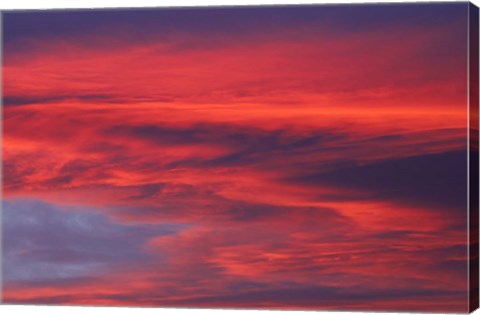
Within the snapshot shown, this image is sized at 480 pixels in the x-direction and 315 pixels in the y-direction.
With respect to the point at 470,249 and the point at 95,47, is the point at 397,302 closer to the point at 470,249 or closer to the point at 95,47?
the point at 470,249

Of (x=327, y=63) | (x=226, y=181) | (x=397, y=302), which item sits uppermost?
(x=327, y=63)

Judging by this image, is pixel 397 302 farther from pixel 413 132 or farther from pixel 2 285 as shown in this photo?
pixel 2 285

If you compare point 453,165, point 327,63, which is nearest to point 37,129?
point 327,63

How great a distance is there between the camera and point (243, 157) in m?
11.1

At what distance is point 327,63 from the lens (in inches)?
433

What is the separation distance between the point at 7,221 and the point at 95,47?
1336 millimetres

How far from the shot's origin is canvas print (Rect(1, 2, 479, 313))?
→ 35.7ft

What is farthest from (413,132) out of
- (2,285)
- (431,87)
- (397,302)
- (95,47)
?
(2,285)

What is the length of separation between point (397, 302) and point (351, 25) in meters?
1.84

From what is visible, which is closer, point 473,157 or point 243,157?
point 473,157

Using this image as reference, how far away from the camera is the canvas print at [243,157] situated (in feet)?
35.7

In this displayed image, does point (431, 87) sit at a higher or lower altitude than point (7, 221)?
higher

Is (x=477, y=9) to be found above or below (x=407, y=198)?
above

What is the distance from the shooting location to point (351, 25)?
1097 cm
